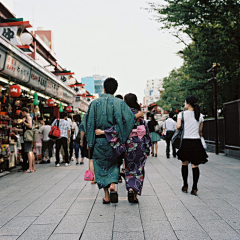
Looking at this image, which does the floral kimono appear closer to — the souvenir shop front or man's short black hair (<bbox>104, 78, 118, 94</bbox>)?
man's short black hair (<bbox>104, 78, 118, 94</bbox>)

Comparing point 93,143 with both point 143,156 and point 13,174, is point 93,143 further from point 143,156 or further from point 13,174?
point 13,174

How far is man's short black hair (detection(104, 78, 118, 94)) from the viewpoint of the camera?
4.73 meters

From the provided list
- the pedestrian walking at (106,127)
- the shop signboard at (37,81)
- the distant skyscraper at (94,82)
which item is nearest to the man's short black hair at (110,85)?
the pedestrian walking at (106,127)

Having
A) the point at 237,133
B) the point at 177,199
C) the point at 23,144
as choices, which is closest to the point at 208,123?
the point at 237,133

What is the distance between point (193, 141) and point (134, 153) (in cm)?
120

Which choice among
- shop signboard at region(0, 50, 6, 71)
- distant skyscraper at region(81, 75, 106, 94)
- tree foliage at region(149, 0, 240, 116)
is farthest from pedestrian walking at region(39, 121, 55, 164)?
distant skyscraper at region(81, 75, 106, 94)

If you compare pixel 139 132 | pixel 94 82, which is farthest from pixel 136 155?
pixel 94 82

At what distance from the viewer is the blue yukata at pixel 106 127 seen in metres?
4.45

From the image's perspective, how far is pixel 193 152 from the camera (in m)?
5.13

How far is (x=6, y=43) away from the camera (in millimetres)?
7336

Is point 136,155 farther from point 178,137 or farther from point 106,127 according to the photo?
point 178,137

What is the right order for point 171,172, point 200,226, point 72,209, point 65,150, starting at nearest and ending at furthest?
1. point 200,226
2. point 72,209
3. point 171,172
4. point 65,150

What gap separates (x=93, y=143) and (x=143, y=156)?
2.85 feet

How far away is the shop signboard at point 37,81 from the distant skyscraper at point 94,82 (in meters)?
76.6
